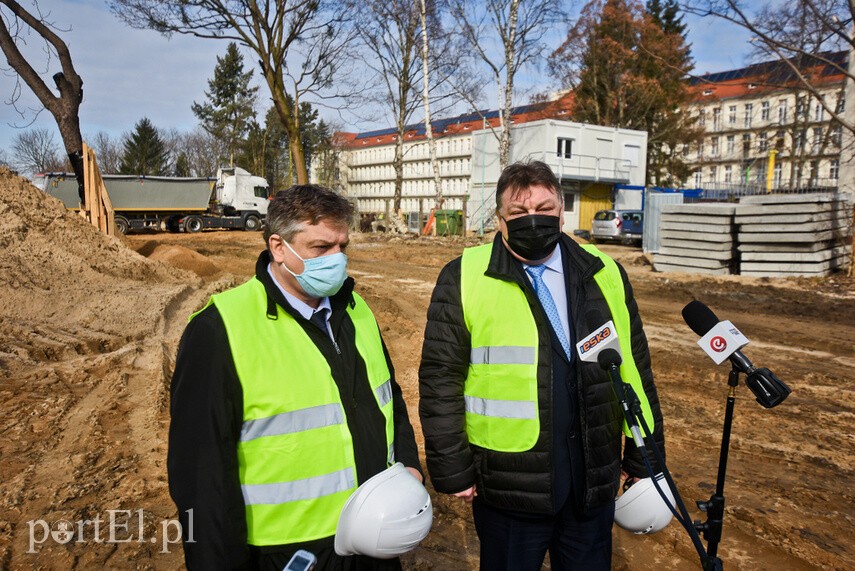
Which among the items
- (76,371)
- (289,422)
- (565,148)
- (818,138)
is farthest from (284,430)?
(818,138)

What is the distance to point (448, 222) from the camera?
28906 mm

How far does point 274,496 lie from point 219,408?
345mm

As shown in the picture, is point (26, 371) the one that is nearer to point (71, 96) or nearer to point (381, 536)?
point (381, 536)

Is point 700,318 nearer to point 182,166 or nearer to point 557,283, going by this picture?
point 557,283

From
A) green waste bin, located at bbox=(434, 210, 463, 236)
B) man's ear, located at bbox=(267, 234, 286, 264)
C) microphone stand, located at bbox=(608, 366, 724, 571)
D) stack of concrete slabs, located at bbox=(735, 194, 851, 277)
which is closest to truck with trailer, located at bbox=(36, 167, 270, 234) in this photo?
green waste bin, located at bbox=(434, 210, 463, 236)

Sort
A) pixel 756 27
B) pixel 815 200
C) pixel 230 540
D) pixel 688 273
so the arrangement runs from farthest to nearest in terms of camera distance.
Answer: pixel 688 273
pixel 815 200
pixel 756 27
pixel 230 540

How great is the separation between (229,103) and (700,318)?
177ft

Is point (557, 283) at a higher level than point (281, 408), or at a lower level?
higher

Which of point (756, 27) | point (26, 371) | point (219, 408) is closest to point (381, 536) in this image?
point (219, 408)

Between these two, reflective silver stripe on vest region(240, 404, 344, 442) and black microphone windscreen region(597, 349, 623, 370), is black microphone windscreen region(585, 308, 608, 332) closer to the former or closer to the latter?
black microphone windscreen region(597, 349, 623, 370)

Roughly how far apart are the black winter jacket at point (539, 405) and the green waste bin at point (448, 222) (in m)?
26.2

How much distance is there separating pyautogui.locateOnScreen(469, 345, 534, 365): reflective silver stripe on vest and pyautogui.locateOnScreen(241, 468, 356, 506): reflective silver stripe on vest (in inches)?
30.0

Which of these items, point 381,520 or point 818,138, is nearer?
point 381,520

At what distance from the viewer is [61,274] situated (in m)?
9.33
